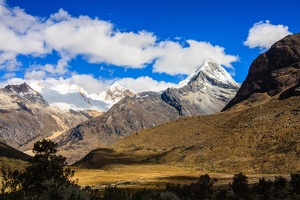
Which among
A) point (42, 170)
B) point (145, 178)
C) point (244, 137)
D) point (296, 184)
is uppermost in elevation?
point (244, 137)

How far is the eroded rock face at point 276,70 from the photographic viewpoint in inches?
6407

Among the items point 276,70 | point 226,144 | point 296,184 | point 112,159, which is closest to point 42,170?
point 296,184

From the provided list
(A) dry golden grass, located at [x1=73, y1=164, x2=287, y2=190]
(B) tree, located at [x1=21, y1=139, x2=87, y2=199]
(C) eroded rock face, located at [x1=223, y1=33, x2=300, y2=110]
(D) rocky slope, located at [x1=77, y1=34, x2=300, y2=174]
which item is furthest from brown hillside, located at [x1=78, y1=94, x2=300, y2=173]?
(B) tree, located at [x1=21, y1=139, x2=87, y2=199]

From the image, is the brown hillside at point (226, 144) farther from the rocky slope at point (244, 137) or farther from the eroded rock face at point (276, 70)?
the eroded rock face at point (276, 70)

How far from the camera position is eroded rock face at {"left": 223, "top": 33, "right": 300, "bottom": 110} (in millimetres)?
162750

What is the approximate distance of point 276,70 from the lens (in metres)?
179

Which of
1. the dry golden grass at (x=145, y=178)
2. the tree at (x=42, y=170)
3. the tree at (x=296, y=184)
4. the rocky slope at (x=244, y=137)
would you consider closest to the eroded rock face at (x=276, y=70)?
the rocky slope at (x=244, y=137)

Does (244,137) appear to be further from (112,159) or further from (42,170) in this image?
(42,170)

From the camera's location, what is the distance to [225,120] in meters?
130

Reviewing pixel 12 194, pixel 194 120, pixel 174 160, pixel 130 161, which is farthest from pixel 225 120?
pixel 12 194

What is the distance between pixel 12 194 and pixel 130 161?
106 metres

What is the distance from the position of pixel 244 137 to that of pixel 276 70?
8613 cm

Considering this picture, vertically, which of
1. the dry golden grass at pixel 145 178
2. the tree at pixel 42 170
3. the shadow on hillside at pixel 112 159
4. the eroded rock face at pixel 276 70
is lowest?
the dry golden grass at pixel 145 178

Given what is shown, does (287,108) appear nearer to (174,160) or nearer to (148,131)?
(174,160)
